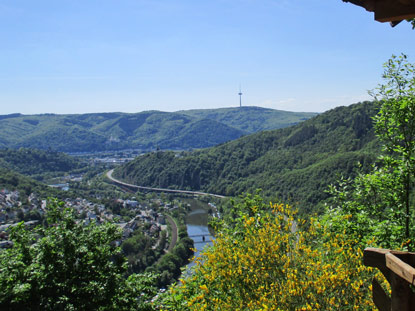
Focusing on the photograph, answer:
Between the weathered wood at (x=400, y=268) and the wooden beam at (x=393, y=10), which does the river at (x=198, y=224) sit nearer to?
the weathered wood at (x=400, y=268)

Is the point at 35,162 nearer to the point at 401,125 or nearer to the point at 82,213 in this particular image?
the point at 82,213

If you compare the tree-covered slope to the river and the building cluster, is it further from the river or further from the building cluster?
the river

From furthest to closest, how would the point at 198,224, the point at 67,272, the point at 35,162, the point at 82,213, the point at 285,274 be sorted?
the point at 35,162
the point at 198,224
the point at 82,213
the point at 67,272
the point at 285,274

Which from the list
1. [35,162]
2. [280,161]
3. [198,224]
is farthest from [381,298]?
[35,162]

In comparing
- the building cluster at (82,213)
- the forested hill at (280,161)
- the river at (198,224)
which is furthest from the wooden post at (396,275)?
the forested hill at (280,161)

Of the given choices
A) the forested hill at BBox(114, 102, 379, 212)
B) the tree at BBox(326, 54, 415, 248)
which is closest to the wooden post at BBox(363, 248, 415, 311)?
the tree at BBox(326, 54, 415, 248)
